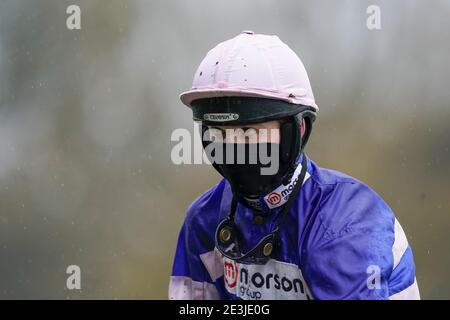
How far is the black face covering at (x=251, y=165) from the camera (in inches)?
80.4

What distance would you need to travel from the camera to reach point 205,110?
2.07 m

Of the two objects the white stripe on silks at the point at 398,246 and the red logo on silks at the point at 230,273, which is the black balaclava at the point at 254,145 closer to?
the red logo on silks at the point at 230,273

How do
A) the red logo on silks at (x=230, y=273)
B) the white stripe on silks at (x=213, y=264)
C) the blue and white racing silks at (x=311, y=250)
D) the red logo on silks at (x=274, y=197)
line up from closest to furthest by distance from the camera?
the blue and white racing silks at (x=311, y=250)
the red logo on silks at (x=274, y=197)
the red logo on silks at (x=230, y=273)
the white stripe on silks at (x=213, y=264)

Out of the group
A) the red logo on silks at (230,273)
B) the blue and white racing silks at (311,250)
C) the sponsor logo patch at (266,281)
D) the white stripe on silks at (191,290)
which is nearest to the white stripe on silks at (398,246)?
the blue and white racing silks at (311,250)

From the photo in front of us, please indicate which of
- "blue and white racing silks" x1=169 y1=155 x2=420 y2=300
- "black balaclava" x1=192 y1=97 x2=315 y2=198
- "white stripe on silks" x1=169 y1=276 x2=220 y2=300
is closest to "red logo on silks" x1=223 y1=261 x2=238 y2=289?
"blue and white racing silks" x1=169 y1=155 x2=420 y2=300

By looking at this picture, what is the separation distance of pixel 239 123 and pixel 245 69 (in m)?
0.15

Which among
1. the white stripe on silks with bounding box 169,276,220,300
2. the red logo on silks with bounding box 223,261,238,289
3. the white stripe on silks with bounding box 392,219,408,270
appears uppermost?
the white stripe on silks with bounding box 392,219,408,270

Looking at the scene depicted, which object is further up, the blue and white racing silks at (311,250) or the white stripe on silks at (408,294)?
the blue and white racing silks at (311,250)

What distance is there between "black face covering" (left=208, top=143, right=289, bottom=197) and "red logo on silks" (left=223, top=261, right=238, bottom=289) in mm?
239

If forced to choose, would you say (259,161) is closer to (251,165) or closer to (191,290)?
(251,165)

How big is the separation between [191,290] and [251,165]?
54 centimetres

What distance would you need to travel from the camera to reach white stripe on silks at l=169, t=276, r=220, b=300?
233cm

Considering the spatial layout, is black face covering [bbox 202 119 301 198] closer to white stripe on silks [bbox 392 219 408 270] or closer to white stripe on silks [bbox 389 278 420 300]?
white stripe on silks [bbox 392 219 408 270]
